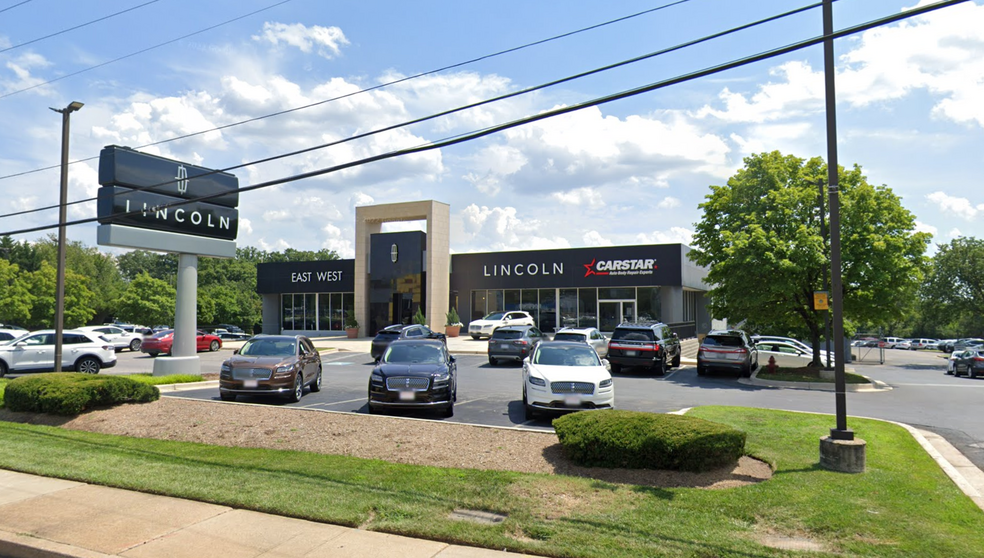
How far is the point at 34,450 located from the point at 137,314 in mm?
42949

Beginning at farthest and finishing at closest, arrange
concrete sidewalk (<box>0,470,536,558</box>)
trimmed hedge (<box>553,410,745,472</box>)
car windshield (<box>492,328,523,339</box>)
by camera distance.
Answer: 1. car windshield (<box>492,328,523,339</box>)
2. trimmed hedge (<box>553,410,745,472</box>)
3. concrete sidewalk (<box>0,470,536,558</box>)

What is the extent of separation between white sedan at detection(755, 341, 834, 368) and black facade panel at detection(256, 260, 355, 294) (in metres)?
27.3

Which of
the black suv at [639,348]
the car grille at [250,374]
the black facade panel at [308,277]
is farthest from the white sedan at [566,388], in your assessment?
the black facade panel at [308,277]

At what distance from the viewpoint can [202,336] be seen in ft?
112

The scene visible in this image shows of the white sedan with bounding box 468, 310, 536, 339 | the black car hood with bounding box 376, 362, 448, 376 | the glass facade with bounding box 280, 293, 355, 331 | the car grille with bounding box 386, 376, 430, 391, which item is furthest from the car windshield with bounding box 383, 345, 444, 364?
the glass facade with bounding box 280, 293, 355, 331

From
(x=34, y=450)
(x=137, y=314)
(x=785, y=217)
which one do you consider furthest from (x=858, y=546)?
(x=137, y=314)

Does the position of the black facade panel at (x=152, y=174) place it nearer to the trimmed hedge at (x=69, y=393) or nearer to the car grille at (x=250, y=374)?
the car grille at (x=250, y=374)

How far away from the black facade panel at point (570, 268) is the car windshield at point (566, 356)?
24.3 metres

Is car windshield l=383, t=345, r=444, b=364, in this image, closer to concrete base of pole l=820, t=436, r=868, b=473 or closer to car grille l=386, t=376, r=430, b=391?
car grille l=386, t=376, r=430, b=391

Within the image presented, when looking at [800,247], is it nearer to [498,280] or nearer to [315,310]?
[498,280]

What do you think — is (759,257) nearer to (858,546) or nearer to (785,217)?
(785,217)

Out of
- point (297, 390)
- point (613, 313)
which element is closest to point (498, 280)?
point (613, 313)

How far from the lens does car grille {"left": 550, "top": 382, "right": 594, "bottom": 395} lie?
12.0 metres

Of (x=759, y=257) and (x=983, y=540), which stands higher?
(x=759, y=257)
